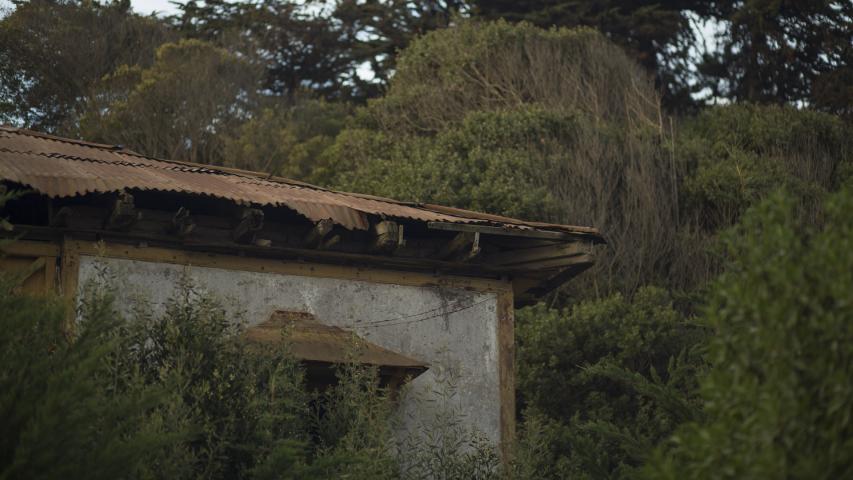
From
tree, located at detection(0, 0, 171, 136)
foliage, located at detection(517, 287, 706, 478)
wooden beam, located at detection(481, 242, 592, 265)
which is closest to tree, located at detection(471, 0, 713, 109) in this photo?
tree, located at detection(0, 0, 171, 136)

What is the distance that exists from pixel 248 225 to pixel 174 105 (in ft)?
57.8

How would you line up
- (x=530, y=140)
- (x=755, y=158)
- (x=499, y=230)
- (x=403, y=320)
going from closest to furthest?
1. (x=499, y=230)
2. (x=403, y=320)
3. (x=530, y=140)
4. (x=755, y=158)

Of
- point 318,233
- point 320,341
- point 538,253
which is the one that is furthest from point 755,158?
point 320,341

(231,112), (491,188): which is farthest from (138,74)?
(491,188)

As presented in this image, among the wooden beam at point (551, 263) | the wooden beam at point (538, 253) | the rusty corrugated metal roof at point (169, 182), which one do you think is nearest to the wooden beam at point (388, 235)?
the rusty corrugated metal roof at point (169, 182)

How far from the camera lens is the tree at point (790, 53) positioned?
1046 inches

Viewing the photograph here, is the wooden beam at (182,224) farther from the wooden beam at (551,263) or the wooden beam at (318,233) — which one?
the wooden beam at (551,263)

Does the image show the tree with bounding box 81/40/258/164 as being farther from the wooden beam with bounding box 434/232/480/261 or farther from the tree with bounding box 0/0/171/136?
the wooden beam with bounding box 434/232/480/261

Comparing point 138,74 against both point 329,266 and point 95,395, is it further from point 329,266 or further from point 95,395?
point 95,395

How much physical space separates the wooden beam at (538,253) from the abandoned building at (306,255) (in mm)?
12

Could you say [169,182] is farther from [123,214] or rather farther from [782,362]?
[782,362]

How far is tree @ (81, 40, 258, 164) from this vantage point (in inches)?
1035

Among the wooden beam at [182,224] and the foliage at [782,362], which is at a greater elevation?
the wooden beam at [182,224]

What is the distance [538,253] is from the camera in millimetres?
11344
